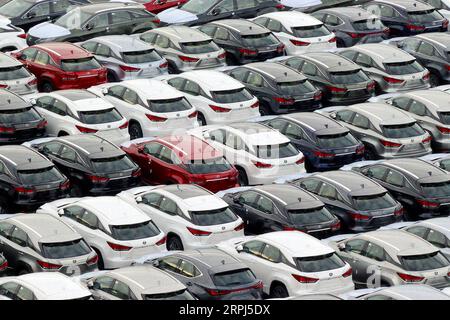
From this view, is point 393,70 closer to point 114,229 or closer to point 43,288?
point 114,229

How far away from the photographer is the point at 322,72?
46062mm

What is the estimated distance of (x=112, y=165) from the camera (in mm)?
38875

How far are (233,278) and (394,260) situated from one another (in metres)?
3.77

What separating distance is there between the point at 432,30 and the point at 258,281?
21.0 m

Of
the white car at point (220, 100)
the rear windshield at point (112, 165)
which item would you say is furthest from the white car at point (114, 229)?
the white car at point (220, 100)

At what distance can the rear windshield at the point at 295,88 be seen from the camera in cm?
4459

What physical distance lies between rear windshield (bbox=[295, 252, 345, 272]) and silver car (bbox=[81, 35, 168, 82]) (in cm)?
1391

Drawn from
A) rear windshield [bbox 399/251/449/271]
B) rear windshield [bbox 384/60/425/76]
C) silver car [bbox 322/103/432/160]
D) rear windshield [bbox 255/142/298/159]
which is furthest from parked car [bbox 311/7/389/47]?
rear windshield [bbox 399/251/449/271]

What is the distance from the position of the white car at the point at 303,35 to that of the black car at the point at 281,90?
183 inches

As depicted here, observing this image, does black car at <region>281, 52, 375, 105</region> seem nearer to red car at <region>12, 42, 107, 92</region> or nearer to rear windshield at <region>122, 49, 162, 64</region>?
rear windshield at <region>122, 49, 162, 64</region>

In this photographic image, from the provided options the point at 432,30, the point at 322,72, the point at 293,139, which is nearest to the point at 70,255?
the point at 293,139

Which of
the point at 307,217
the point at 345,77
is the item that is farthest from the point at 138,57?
the point at 307,217

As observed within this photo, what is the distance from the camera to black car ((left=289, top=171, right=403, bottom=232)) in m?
37.6

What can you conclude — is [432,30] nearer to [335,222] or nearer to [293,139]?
[293,139]
